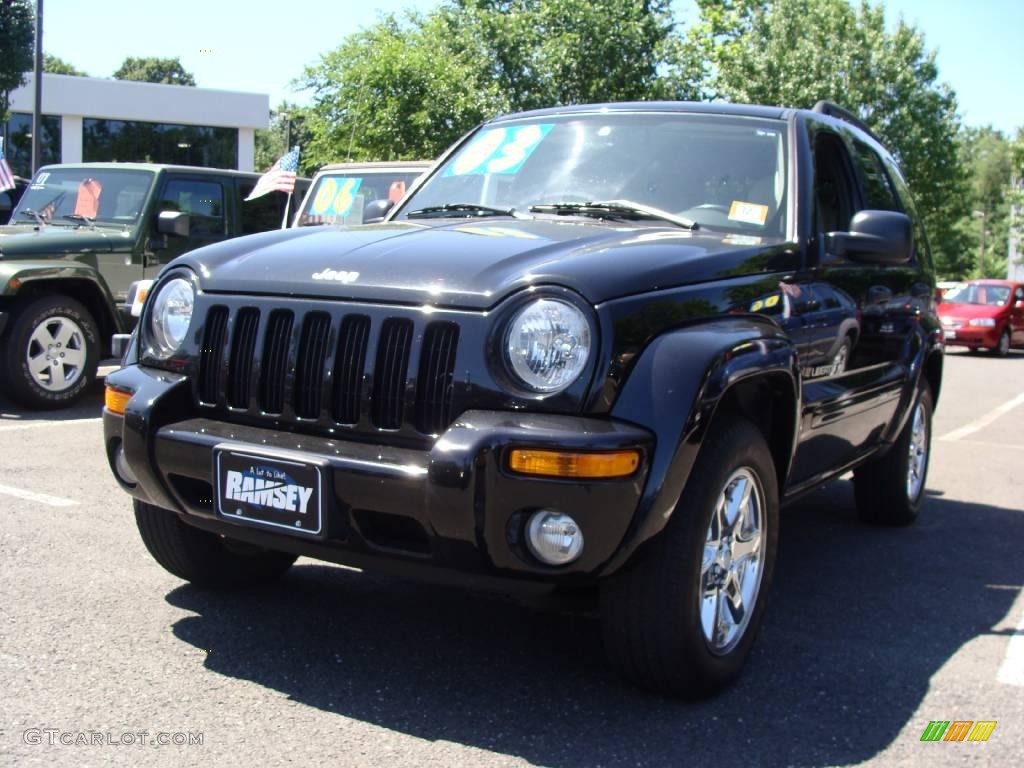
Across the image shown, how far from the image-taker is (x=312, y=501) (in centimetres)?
297

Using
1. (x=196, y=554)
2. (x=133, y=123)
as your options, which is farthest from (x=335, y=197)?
(x=133, y=123)

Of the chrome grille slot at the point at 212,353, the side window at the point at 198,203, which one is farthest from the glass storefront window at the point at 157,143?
the chrome grille slot at the point at 212,353

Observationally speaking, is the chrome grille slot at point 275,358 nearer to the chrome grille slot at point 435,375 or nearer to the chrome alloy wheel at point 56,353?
the chrome grille slot at point 435,375

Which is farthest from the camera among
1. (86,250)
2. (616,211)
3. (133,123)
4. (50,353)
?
(133,123)

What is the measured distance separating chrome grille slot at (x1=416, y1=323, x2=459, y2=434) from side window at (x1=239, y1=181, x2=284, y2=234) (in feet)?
25.7

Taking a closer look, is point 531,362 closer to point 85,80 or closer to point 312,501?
point 312,501

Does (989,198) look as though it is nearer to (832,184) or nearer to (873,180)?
(873,180)

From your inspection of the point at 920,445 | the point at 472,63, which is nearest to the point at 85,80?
the point at 472,63

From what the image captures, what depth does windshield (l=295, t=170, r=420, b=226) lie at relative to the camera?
10422 mm

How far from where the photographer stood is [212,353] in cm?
337

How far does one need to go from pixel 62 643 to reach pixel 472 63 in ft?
82.6

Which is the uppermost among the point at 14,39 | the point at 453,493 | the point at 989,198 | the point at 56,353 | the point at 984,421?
the point at 989,198

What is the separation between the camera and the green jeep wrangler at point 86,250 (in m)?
8.25

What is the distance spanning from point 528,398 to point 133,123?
3889 centimetres
